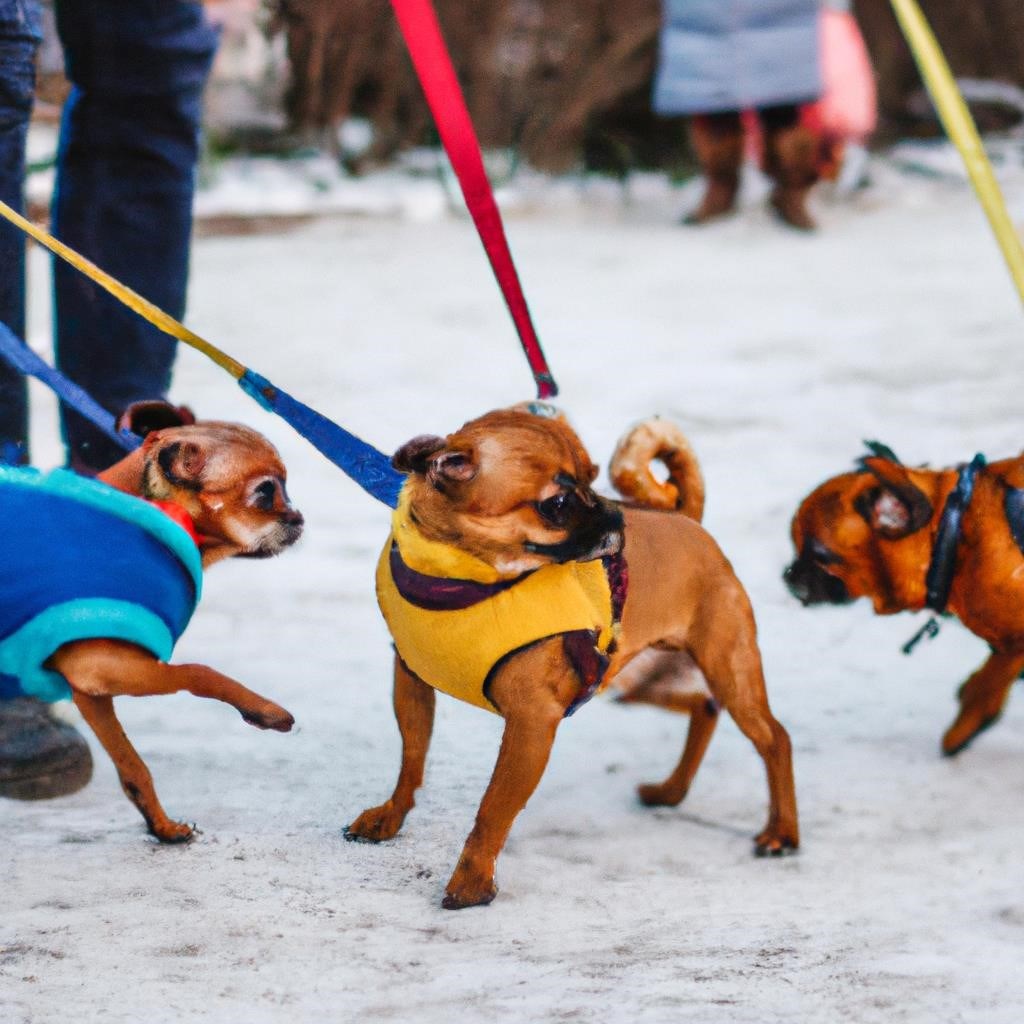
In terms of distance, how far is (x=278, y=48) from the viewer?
10016 millimetres

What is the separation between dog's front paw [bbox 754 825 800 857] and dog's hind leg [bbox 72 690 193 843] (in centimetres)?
95

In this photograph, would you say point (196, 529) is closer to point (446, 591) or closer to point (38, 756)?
point (446, 591)

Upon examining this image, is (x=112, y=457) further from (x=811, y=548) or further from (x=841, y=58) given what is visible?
(x=841, y=58)

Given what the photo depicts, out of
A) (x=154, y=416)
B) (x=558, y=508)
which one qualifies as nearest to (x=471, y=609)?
(x=558, y=508)

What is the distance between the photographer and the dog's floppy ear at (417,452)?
2072mm

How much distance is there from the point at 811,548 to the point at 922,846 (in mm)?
570

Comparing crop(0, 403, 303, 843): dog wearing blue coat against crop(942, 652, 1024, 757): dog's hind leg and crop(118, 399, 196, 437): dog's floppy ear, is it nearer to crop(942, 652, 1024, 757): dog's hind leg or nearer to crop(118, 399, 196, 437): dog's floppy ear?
crop(118, 399, 196, 437): dog's floppy ear

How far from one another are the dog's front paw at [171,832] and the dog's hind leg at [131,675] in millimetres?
337

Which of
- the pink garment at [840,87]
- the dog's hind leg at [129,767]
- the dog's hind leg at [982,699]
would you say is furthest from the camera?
the pink garment at [840,87]

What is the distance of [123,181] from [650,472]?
1307 mm

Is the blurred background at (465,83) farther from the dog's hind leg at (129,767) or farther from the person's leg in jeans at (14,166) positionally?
the dog's hind leg at (129,767)

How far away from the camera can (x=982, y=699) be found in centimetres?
294

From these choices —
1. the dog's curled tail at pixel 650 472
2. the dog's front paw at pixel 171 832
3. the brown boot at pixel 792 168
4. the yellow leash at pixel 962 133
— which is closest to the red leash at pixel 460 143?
the dog's curled tail at pixel 650 472

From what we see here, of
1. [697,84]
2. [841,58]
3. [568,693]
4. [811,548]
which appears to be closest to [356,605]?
[811,548]
